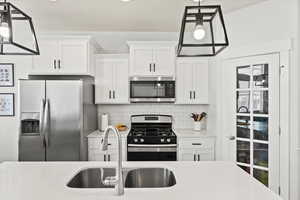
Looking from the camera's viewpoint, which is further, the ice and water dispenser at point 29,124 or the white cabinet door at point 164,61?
the white cabinet door at point 164,61

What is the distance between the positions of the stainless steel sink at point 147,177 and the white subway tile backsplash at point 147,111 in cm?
224

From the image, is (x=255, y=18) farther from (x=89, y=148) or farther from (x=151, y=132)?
(x=89, y=148)

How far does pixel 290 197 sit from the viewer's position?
9.20 feet

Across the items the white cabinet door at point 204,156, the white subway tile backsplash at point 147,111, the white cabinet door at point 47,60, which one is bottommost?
the white cabinet door at point 204,156

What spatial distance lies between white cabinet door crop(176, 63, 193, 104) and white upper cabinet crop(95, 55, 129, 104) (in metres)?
0.88

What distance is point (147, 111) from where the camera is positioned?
4.21 meters

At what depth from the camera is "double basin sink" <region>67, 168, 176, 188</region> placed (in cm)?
194

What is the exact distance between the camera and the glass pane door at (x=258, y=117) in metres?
2.95

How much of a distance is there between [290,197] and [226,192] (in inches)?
78.2

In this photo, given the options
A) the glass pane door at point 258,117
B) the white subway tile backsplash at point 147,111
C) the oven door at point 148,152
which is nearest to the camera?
the glass pane door at point 258,117

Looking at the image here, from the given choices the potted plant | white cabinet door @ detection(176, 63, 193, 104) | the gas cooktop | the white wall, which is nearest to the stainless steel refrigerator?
the gas cooktop

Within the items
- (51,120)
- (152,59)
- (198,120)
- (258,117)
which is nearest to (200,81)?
(198,120)

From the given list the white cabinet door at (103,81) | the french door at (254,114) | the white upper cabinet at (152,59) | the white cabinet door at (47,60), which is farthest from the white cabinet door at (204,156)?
the white cabinet door at (47,60)

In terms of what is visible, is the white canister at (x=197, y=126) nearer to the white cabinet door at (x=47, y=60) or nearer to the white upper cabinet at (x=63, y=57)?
the white upper cabinet at (x=63, y=57)
